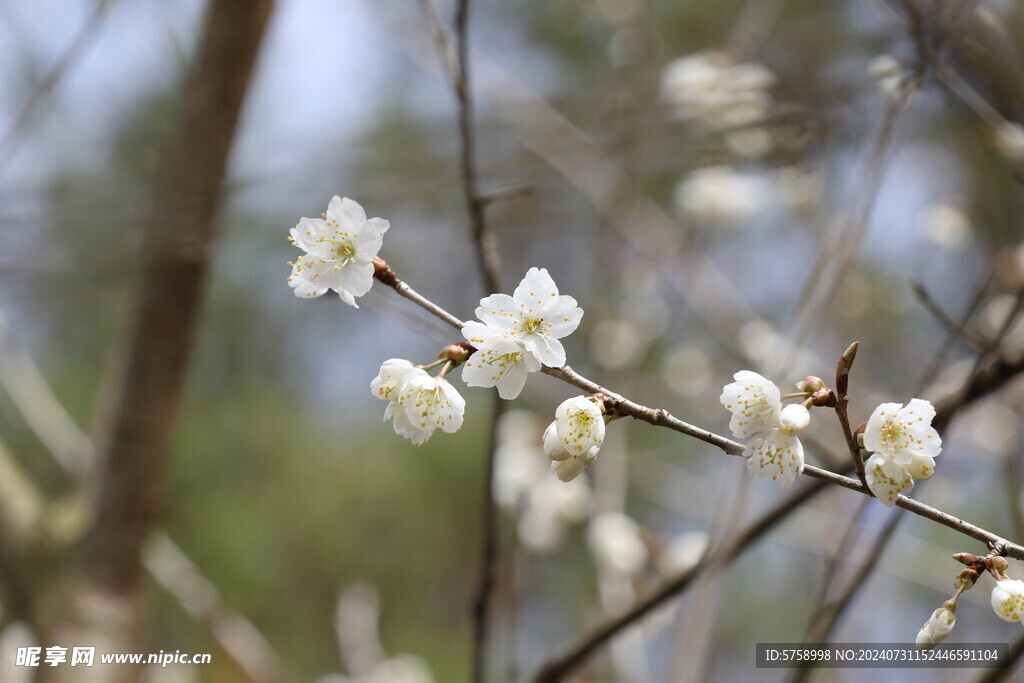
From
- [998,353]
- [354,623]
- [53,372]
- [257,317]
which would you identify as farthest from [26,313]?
[998,353]

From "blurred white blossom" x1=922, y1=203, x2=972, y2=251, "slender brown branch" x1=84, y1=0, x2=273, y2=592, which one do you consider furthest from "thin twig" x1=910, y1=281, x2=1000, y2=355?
"slender brown branch" x1=84, y1=0, x2=273, y2=592

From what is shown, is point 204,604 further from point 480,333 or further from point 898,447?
point 898,447

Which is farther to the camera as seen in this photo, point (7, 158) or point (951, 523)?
point (7, 158)

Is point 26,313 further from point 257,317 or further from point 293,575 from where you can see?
point 293,575

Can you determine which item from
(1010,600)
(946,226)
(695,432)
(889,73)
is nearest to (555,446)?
(695,432)

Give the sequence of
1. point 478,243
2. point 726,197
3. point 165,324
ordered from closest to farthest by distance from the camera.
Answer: point 478,243
point 165,324
point 726,197

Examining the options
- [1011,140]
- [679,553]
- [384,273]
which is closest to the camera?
[384,273]

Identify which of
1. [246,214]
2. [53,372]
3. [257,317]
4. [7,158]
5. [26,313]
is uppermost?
[257,317]
